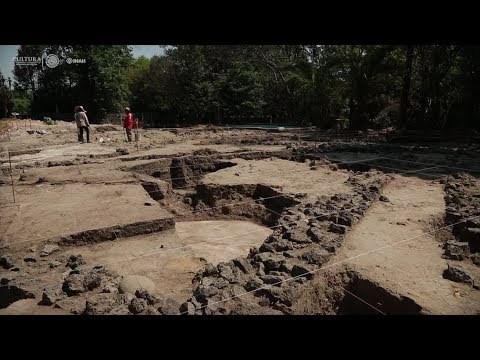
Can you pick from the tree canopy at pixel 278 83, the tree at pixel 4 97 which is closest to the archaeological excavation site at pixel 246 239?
the tree canopy at pixel 278 83

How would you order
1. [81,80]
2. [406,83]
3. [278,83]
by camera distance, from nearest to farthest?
[406,83]
[278,83]
[81,80]

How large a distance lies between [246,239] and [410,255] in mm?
3115

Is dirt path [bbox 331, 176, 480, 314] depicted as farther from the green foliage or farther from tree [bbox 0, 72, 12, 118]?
tree [bbox 0, 72, 12, 118]

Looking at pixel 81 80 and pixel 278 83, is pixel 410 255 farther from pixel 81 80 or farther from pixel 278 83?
pixel 81 80

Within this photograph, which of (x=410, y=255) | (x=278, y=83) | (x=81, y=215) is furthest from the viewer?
(x=278, y=83)

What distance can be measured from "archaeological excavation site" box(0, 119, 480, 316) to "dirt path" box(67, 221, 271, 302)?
25 millimetres

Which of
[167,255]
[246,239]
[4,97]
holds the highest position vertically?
[4,97]

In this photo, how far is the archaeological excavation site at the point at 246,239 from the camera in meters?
3.66

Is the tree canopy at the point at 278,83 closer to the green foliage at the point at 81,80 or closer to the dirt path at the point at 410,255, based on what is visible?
the green foliage at the point at 81,80

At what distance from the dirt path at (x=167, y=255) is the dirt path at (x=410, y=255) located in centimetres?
189

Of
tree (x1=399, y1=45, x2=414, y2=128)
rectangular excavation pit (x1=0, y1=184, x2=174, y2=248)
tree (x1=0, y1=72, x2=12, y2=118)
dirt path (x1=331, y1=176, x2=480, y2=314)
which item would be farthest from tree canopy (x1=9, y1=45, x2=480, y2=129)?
dirt path (x1=331, y1=176, x2=480, y2=314)

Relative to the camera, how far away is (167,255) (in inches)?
206

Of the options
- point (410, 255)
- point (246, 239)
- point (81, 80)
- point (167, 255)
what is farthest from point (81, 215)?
point (81, 80)
